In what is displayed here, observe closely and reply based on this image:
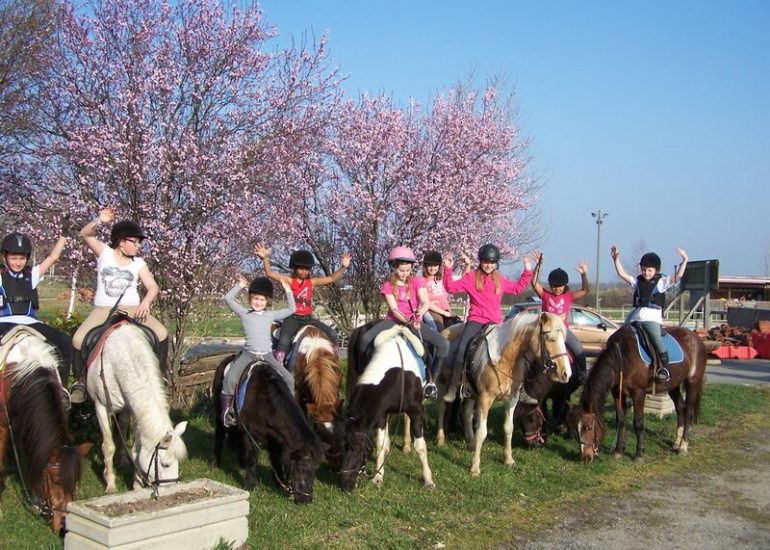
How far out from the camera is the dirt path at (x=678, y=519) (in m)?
5.91

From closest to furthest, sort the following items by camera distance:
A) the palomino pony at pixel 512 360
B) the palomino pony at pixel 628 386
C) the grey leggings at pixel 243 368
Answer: the grey leggings at pixel 243 368 → the palomino pony at pixel 512 360 → the palomino pony at pixel 628 386

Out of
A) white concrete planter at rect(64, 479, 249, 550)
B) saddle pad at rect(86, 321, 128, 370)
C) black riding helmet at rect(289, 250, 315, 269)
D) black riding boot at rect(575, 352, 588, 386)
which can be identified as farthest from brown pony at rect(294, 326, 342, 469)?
black riding boot at rect(575, 352, 588, 386)

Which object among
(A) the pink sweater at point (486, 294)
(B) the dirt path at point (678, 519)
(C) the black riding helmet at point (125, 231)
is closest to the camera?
(B) the dirt path at point (678, 519)

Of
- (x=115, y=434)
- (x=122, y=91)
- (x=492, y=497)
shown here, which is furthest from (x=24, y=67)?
(x=492, y=497)

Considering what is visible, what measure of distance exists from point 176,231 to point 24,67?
9.92 feet

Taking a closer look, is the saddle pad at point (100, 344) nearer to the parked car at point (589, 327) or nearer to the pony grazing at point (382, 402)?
the pony grazing at point (382, 402)

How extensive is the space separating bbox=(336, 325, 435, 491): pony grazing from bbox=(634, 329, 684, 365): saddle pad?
2.87 m

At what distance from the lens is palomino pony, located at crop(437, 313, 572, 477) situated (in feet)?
25.0

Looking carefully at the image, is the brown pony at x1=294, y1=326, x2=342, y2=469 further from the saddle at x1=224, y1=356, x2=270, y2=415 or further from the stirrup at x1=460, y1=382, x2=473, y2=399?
the stirrup at x1=460, y1=382, x2=473, y2=399

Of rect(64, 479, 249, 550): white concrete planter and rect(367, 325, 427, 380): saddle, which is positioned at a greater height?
rect(367, 325, 427, 380): saddle

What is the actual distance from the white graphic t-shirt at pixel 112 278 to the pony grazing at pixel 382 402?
2.53 meters

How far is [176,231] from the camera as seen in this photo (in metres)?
10.3

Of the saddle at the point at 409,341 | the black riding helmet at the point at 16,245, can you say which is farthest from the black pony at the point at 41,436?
the saddle at the point at 409,341

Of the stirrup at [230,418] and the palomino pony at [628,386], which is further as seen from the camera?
the palomino pony at [628,386]
